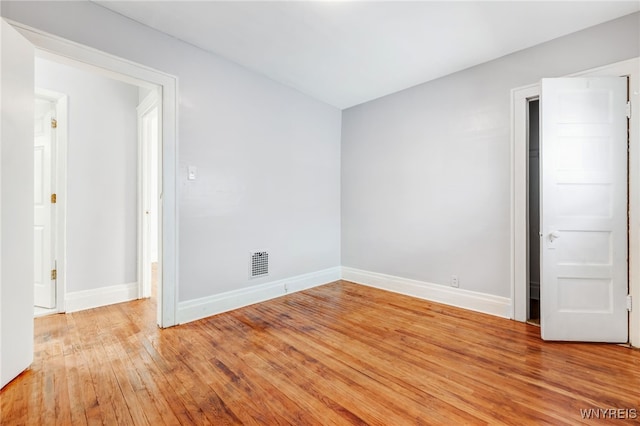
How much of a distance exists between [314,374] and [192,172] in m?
2.10

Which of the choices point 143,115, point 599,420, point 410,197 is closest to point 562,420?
point 599,420

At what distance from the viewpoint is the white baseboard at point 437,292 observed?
9.43 ft

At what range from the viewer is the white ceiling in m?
2.16

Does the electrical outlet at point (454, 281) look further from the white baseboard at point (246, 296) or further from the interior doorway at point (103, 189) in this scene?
the interior doorway at point (103, 189)

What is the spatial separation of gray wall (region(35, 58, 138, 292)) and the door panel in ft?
4.14

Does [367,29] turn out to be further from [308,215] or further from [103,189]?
[103,189]

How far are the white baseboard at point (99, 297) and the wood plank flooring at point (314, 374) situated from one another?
0.17 metres

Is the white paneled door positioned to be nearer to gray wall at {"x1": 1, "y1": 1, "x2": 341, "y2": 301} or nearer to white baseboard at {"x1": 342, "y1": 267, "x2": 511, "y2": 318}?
white baseboard at {"x1": 342, "y1": 267, "x2": 511, "y2": 318}

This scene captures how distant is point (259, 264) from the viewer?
334cm

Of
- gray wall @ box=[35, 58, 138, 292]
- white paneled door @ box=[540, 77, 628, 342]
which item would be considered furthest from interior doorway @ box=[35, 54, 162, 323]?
white paneled door @ box=[540, 77, 628, 342]

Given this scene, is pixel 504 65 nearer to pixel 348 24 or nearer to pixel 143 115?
pixel 348 24

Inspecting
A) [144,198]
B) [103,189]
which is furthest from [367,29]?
[103,189]

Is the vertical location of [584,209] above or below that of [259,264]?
above

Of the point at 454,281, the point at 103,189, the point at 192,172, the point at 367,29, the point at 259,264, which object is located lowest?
the point at 454,281
